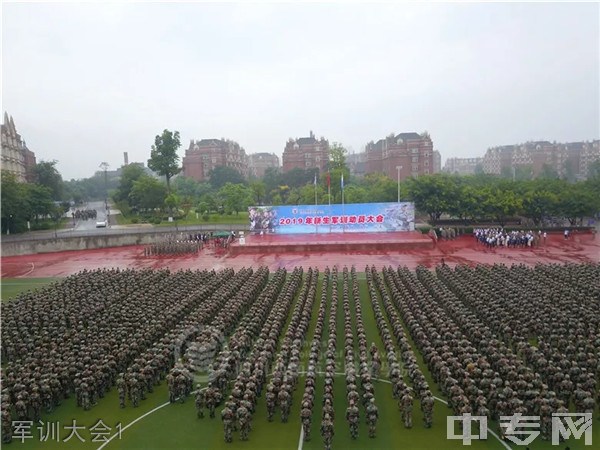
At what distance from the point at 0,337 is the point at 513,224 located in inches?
1216

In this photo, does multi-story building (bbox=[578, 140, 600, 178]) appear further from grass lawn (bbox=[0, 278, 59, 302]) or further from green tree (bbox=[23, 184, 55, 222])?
grass lawn (bbox=[0, 278, 59, 302])

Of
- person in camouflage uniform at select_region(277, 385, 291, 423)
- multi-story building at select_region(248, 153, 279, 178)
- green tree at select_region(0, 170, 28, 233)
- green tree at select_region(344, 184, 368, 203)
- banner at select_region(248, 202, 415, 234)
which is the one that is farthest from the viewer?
multi-story building at select_region(248, 153, 279, 178)

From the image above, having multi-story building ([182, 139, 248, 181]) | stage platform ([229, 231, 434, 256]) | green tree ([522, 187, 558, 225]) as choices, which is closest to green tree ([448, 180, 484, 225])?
green tree ([522, 187, 558, 225])

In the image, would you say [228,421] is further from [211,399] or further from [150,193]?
[150,193]

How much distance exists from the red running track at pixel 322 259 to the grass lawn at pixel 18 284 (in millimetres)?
885

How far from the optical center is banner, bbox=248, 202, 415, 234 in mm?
28156

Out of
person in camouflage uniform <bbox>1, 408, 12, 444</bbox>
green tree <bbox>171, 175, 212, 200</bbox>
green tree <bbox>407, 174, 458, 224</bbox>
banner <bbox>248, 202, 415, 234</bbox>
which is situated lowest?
person in camouflage uniform <bbox>1, 408, 12, 444</bbox>

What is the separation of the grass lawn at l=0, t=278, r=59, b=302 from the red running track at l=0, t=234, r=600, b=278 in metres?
0.88

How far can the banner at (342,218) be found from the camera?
28.2 meters

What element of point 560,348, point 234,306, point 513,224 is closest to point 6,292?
point 234,306

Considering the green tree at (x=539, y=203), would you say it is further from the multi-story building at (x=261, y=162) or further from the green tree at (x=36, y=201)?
the multi-story building at (x=261, y=162)

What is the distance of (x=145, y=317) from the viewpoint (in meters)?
12.8

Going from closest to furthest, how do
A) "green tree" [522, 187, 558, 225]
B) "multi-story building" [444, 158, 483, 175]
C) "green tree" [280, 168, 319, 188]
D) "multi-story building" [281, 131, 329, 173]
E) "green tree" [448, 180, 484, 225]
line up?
1. "green tree" [522, 187, 558, 225]
2. "green tree" [448, 180, 484, 225]
3. "green tree" [280, 168, 319, 188]
4. "multi-story building" [281, 131, 329, 173]
5. "multi-story building" [444, 158, 483, 175]

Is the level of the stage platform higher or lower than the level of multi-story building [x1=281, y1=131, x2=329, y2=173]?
lower
